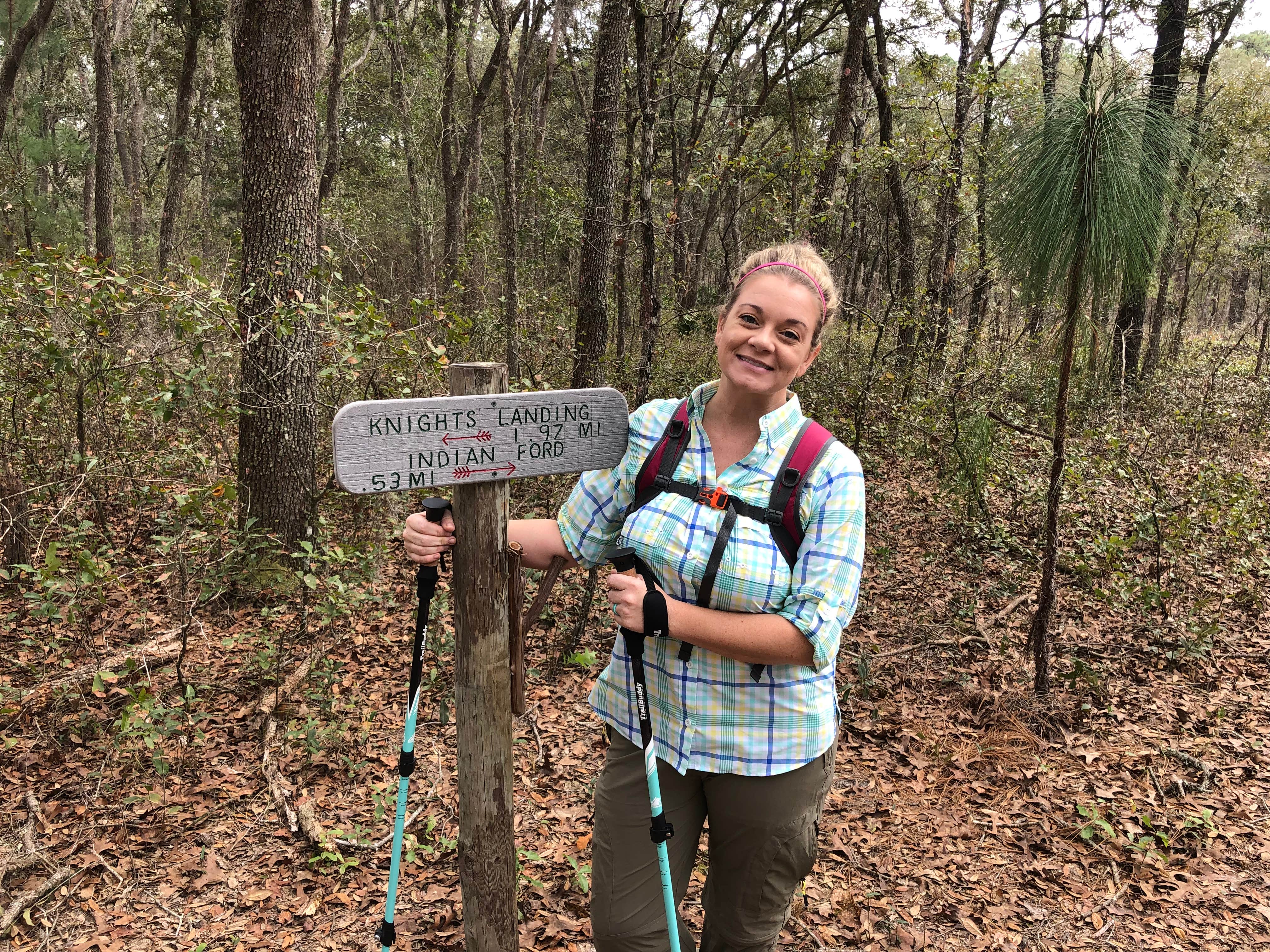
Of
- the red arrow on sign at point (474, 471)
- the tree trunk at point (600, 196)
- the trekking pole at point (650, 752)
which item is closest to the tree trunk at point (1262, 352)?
the tree trunk at point (600, 196)

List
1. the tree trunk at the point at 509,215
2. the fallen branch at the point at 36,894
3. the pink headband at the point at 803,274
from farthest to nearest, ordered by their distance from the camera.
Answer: the tree trunk at the point at 509,215
the fallen branch at the point at 36,894
the pink headband at the point at 803,274

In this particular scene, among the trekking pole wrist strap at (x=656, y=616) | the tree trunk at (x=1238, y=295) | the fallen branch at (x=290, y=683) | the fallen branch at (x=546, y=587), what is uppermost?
the tree trunk at (x=1238, y=295)

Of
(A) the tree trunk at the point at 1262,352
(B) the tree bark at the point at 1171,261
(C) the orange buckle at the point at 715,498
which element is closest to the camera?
(C) the orange buckle at the point at 715,498

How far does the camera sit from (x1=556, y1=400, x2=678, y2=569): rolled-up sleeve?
2.04m

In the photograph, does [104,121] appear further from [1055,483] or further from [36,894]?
[1055,483]

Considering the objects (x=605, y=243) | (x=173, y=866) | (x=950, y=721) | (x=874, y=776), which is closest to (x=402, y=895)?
(x=173, y=866)

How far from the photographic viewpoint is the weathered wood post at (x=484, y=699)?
1.94m

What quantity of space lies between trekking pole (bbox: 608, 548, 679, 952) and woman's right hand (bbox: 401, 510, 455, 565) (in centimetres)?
43

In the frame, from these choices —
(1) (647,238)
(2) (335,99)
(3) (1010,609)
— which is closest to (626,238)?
(1) (647,238)

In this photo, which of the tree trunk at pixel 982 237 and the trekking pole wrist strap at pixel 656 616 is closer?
the trekking pole wrist strap at pixel 656 616

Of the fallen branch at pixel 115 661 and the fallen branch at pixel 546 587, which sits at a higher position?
the fallen branch at pixel 546 587

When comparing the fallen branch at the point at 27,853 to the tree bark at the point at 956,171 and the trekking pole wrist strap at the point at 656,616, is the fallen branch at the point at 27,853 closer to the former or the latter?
the trekking pole wrist strap at the point at 656,616

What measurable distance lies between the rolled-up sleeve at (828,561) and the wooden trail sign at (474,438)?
1.85 feet

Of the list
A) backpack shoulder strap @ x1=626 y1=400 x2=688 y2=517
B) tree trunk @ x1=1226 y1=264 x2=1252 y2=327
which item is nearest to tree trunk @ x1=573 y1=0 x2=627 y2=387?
backpack shoulder strap @ x1=626 y1=400 x2=688 y2=517
